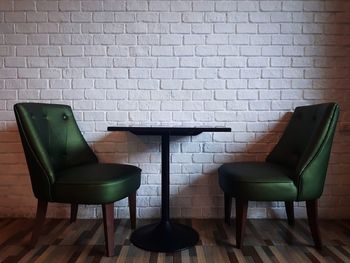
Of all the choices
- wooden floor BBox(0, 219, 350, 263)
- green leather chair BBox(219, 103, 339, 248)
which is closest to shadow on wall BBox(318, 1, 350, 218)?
wooden floor BBox(0, 219, 350, 263)

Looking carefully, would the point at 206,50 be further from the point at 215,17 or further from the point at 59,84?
the point at 59,84

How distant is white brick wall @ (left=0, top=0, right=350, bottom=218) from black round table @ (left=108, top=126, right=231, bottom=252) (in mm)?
374

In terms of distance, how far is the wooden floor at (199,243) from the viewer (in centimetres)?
178

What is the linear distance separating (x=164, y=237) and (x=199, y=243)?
23cm

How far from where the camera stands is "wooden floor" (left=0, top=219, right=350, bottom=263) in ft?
5.84

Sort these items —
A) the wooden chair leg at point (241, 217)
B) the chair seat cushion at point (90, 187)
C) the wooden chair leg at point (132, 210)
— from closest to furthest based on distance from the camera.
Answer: the chair seat cushion at point (90, 187) < the wooden chair leg at point (241, 217) < the wooden chair leg at point (132, 210)

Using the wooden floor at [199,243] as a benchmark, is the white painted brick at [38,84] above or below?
above

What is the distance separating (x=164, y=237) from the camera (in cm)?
200

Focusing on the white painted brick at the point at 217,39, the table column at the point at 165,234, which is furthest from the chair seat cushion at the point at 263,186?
the white painted brick at the point at 217,39

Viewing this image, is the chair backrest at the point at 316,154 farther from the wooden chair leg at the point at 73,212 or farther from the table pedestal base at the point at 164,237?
the wooden chair leg at the point at 73,212

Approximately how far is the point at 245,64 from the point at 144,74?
2.55ft

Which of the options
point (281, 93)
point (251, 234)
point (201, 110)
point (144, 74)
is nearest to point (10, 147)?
point (144, 74)

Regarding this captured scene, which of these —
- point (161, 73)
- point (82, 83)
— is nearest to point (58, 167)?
point (82, 83)

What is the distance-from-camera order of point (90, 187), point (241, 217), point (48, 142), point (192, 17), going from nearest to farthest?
point (90, 187), point (241, 217), point (48, 142), point (192, 17)
